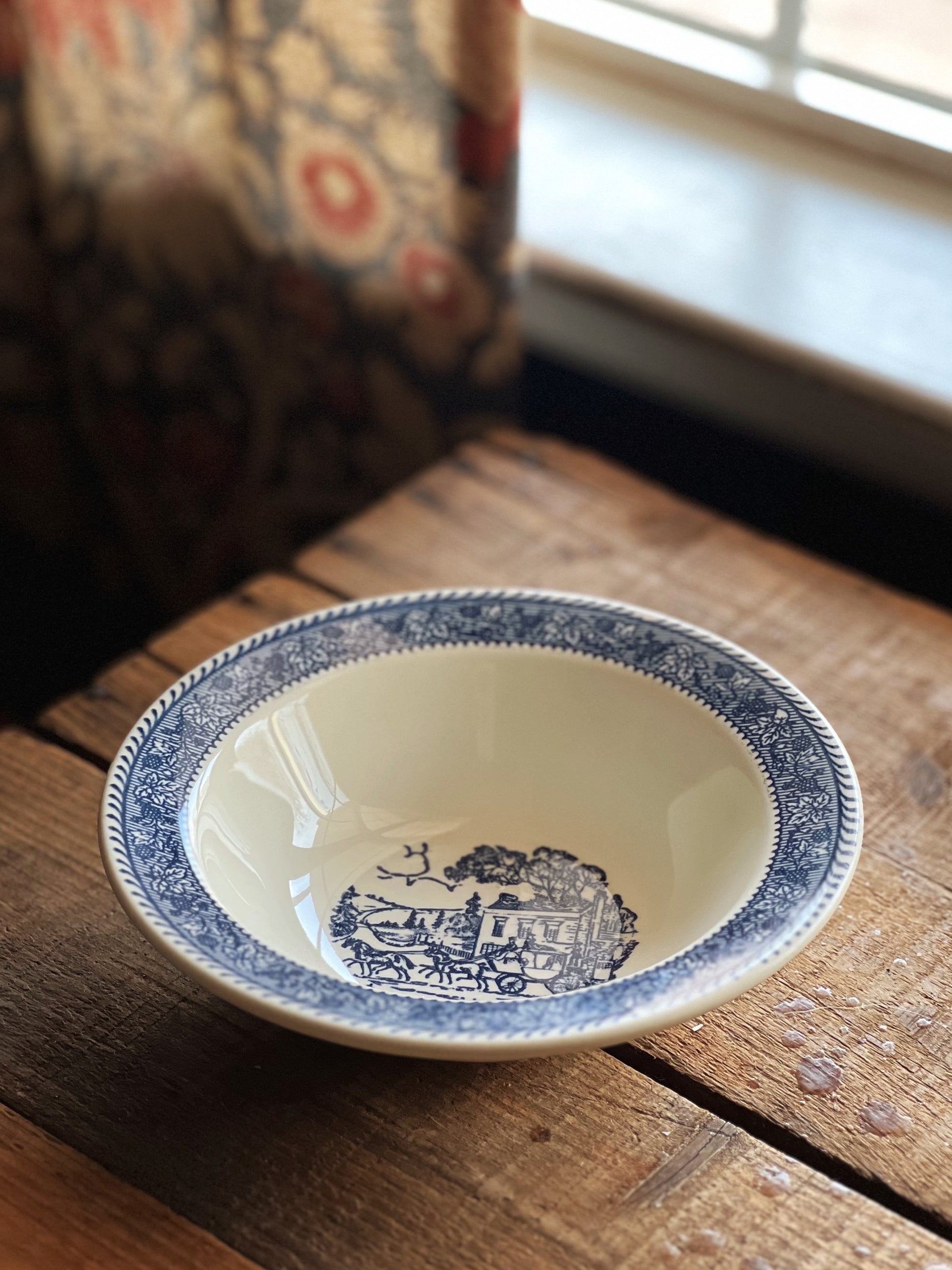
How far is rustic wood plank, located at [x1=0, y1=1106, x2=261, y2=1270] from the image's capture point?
0.59 meters

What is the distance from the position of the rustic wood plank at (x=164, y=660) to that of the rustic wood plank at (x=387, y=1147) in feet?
0.58

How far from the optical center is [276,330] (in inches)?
57.7

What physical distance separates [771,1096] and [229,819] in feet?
0.91

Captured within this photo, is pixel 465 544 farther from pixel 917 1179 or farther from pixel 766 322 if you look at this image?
pixel 917 1179

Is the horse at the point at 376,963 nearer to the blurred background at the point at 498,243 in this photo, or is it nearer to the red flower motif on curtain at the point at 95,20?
the blurred background at the point at 498,243

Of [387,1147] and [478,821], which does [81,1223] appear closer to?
[387,1147]

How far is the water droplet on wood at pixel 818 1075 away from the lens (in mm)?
658

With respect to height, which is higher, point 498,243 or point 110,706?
point 498,243

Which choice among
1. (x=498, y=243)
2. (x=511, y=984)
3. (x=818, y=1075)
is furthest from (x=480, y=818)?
(x=498, y=243)

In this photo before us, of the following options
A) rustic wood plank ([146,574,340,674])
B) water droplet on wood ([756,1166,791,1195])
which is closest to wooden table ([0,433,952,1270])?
water droplet on wood ([756,1166,791,1195])

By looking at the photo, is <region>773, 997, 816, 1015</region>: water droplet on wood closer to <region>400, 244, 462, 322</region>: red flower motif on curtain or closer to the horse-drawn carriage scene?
the horse-drawn carriage scene

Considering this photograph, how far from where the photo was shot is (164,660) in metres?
0.92

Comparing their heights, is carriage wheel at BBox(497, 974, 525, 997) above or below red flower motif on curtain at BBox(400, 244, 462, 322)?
below

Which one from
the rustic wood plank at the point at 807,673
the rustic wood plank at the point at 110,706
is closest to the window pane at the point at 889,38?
the rustic wood plank at the point at 807,673
